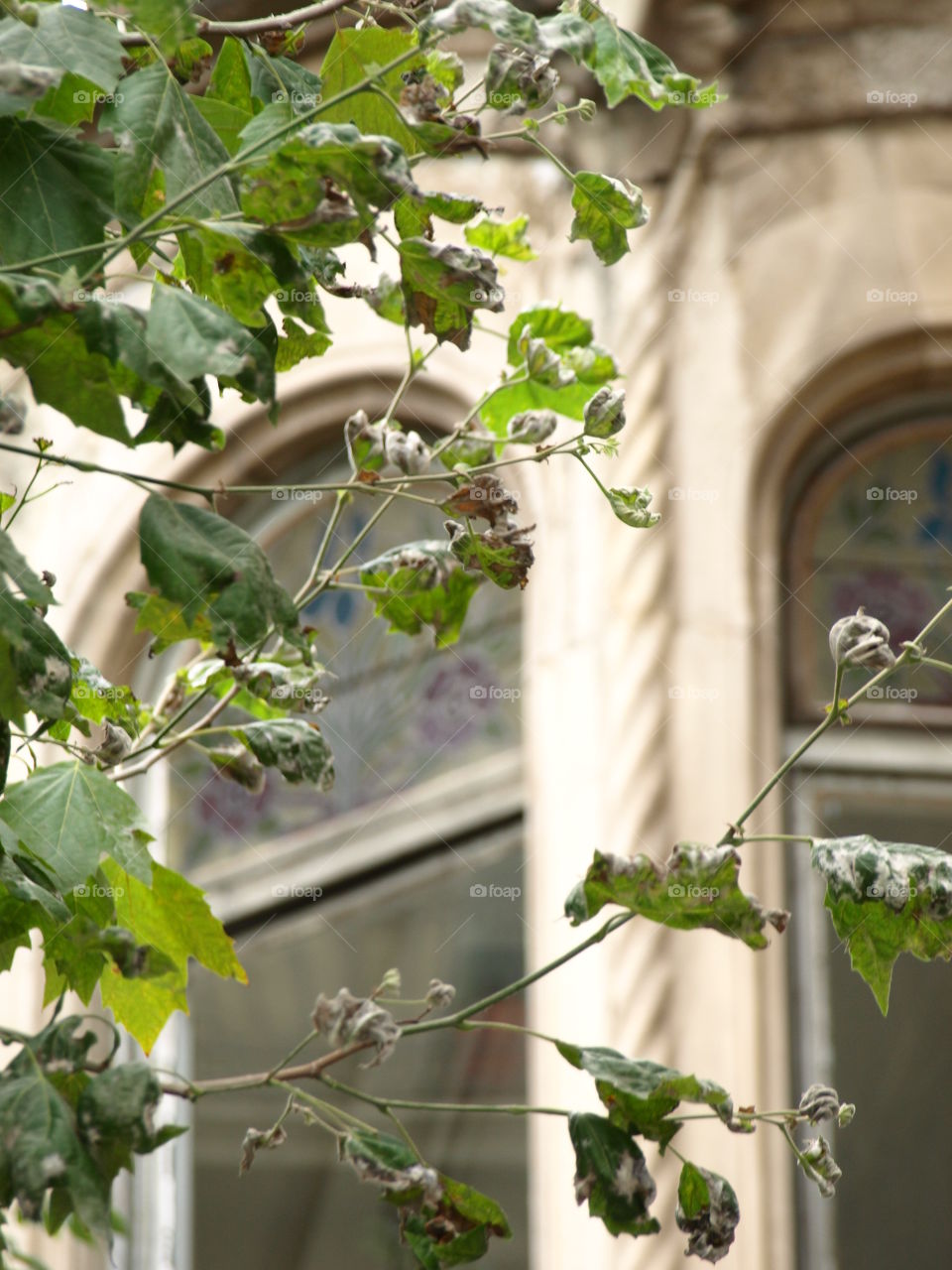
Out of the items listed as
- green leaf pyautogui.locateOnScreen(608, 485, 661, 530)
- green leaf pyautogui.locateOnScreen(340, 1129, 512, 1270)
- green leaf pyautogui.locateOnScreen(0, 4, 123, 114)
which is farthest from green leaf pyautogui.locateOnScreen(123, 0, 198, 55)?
green leaf pyautogui.locateOnScreen(340, 1129, 512, 1270)

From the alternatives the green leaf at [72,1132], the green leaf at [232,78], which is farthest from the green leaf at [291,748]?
the green leaf at [232,78]

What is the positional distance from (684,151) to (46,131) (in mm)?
2239

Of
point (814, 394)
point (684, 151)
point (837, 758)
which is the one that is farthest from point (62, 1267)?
point (684, 151)

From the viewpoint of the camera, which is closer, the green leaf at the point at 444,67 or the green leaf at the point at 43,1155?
the green leaf at the point at 43,1155

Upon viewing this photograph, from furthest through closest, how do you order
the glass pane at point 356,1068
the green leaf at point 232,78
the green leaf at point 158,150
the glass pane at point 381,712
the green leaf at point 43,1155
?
the glass pane at point 381,712 < the glass pane at point 356,1068 < the green leaf at point 232,78 < the green leaf at point 158,150 < the green leaf at point 43,1155

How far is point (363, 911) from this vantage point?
3.16 metres

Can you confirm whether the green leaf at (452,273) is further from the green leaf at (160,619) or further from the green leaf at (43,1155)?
the green leaf at (43,1155)

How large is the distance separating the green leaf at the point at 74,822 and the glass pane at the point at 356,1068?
2.04m

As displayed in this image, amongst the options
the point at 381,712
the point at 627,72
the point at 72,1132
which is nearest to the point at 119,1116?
the point at 72,1132

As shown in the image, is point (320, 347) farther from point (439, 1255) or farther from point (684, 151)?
point (684, 151)

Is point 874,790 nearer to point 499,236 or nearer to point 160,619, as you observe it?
point 499,236

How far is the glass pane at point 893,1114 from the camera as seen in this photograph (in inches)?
113

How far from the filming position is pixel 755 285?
10.1 ft

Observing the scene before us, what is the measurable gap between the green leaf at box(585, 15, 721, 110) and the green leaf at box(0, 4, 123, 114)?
0.27 meters
